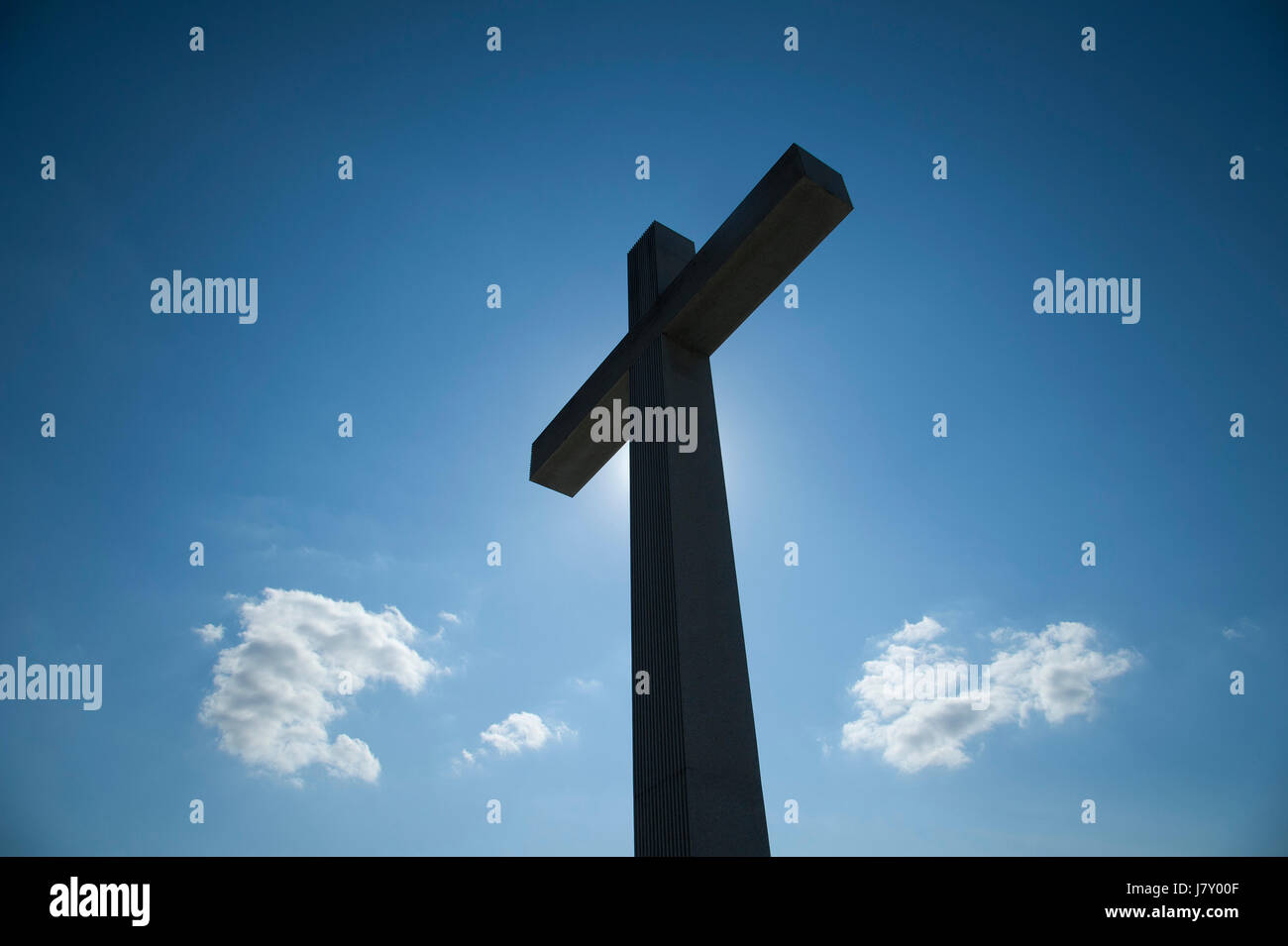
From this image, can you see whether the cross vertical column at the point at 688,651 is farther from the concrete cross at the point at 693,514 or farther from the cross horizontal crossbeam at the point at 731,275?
the cross horizontal crossbeam at the point at 731,275

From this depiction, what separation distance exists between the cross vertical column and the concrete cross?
11mm

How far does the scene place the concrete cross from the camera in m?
4.55

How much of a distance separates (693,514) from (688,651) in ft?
3.74

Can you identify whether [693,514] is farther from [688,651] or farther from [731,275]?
[731,275]

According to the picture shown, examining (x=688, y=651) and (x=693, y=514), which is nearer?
(x=688, y=651)

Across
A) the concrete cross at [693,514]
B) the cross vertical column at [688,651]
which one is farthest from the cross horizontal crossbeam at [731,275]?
the cross vertical column at [688,651]

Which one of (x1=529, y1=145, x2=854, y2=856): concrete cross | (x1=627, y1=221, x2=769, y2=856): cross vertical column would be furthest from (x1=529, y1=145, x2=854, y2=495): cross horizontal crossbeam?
(x1=627, y1=221, x2=769, y2=856): cross vertical column

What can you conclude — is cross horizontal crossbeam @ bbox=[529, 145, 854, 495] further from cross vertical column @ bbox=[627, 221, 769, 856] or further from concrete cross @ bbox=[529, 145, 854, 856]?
cross vertical column @ bbox=[627, 221, 769, 856]

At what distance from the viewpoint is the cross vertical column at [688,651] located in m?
4.47

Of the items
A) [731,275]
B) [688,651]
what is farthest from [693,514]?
[731,275]

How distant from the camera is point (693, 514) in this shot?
5582mm

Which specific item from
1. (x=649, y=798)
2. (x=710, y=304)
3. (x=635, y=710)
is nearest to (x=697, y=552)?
(x=635, y=710)
